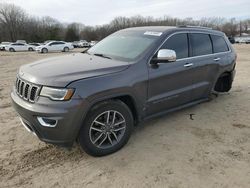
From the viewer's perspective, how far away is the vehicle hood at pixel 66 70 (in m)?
3.01

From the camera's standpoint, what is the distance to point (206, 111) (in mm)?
5176

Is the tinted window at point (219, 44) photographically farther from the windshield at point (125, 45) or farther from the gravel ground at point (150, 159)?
the windshield at point (125, 45)

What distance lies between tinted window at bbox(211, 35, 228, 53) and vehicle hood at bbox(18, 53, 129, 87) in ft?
8.56

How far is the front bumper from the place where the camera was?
2895 millimetres

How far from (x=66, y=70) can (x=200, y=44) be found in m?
2.81

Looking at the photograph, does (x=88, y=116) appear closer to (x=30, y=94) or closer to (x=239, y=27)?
(x=30, y=94)

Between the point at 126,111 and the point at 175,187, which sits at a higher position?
the point at 126,111

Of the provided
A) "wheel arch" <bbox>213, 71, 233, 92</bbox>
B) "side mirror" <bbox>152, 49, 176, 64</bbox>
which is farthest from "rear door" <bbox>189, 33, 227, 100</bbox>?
"side mirror" <bbox>152, 49, 176, 64</bbox>

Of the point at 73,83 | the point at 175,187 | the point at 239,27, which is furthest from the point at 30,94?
the point at 239,27

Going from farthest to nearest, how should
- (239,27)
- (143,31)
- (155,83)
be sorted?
(239,27)
(143,31)
(155,83)

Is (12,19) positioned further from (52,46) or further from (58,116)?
(58,116)

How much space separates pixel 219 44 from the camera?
5.41 metres

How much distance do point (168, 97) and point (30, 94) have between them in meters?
2.17

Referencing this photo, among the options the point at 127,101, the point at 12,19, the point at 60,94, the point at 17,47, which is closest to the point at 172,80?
the point at 127,101
